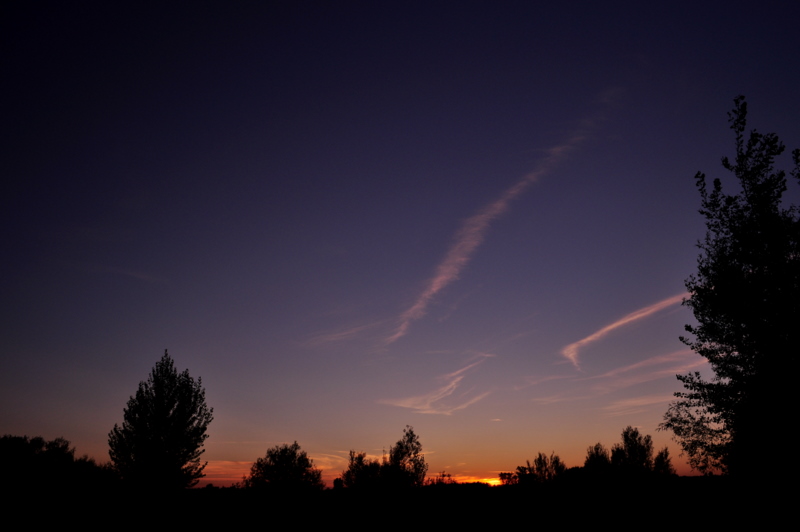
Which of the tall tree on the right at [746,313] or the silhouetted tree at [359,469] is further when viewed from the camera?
the silhouetted tree at [359,469]

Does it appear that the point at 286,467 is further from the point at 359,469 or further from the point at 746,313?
the point at 746,313

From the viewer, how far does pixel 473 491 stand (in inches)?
555

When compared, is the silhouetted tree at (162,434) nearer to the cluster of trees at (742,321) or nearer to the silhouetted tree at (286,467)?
the cluster of trees at (742,321)

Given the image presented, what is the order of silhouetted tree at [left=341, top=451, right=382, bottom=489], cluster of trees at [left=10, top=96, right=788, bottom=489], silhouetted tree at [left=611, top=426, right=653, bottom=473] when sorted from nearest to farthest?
1. cluster of trees at [left=10, top=96, right=788, bottom=489]
2. silhouetted tree at [left=341, top=451, right=382, bottom=489]
3. silhouetted tree at [left=611, top=426, right=653, bottom=473]

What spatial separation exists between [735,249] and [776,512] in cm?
1284

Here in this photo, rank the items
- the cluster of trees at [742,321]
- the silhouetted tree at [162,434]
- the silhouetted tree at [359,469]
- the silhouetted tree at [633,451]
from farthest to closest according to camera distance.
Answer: the silhouetted tree at [633,451] → the silhouetted tree at [359,469] → the silhouetted tree at [162,434] → the cluster of trees at [742,321]

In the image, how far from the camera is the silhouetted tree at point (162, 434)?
1117 inches

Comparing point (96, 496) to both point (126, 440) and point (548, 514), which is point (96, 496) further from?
point (126, 440)

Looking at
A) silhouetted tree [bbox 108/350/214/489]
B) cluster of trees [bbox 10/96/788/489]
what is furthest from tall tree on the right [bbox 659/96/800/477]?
silhouetted tree [bbox 108/350/214/489]

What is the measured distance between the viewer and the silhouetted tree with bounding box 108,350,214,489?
28.4m

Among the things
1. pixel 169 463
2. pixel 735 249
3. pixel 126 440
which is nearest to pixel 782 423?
pixel 735 249

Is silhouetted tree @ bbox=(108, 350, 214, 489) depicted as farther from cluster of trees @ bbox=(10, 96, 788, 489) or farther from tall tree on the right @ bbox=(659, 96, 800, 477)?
tall tree on the right @ bbox=(659, 96, 800, 477)

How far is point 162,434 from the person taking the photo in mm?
29625

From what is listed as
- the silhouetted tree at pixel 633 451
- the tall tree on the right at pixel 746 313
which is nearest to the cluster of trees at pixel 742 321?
the tall tree on the right at pixel 746 313
